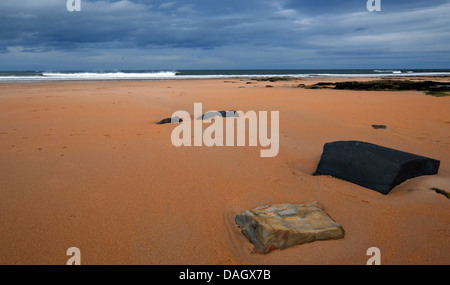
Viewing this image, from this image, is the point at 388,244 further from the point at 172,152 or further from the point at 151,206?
the point at 172,152

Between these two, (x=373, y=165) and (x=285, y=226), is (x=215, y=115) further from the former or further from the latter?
(x=285, y=226)

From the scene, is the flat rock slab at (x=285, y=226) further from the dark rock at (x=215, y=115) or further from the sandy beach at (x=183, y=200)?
the dark rock at (x=215, y=115)

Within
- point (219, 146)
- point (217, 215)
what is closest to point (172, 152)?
point (219, 146)

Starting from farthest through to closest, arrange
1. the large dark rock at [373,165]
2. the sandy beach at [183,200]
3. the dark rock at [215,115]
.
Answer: the dark rock at [215,115], the large dark rock at [373,165], the sandy beach at [183,200]

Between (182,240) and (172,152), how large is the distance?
2.43 meters

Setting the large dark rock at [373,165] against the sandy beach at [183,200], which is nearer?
the sandy beach at [183,200]

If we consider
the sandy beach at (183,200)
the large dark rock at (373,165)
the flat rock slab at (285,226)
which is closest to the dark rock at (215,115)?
the sandy beach at (183,200)

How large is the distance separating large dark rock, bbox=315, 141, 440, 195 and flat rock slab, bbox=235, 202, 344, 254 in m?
1.02

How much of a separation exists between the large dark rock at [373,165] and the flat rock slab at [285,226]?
40.0 inches

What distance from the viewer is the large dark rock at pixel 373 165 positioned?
3184 millimetres

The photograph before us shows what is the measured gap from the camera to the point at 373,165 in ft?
10.9

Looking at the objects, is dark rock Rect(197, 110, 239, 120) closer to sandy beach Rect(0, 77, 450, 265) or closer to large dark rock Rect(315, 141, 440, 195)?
sandy beach Rect(0, 77, 450, 265)

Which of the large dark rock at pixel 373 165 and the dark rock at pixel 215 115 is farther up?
the dark rock at pixel 215 115

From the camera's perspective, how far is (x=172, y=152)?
4.65 metres
